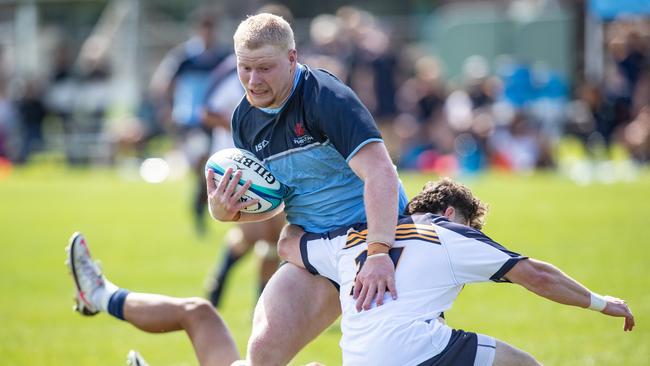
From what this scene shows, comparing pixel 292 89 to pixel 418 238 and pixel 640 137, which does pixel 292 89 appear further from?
pixel 640 137

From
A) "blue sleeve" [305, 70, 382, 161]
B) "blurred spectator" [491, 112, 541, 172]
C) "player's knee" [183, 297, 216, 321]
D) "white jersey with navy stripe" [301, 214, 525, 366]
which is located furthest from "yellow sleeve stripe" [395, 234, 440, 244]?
"blurred spectator" [491, 112, 541, 172]

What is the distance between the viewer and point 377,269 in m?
4.71

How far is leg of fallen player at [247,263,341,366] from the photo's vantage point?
5062mm

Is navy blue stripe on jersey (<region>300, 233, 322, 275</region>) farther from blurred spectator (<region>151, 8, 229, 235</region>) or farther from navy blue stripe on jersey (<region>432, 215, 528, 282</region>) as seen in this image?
blurred spectator (<region>151, 8, 229, 235</region>)

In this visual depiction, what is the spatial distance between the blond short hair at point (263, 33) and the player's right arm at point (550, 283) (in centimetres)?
152

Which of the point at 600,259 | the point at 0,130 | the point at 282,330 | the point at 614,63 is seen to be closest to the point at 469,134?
the point at 614,63

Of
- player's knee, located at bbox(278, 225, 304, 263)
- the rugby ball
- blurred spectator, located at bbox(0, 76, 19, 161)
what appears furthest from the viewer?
blurred spectator, located at bbox(0, 76, 19, 161)

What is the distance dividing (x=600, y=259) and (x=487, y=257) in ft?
20.1

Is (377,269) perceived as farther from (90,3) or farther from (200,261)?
(90,3)

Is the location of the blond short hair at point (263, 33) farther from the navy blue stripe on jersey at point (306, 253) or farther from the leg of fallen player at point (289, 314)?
the leg of fallen player at point (289, 314)

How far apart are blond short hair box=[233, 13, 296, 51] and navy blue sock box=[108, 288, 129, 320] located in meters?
1.78

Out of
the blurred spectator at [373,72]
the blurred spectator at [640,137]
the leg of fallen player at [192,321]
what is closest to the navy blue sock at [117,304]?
the leg of fallen player at [192,321]

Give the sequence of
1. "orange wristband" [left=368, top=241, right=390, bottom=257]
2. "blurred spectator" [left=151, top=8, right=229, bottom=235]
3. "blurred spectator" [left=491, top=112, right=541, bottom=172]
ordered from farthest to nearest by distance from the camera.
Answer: "blurred spectator" [left=491, top=112, right=541, bottom=172] < "blurred spectator" [left=151, top=8, right=229, bottom=235] < "orange wristband" [left=368, top=241, right=390, bottom=257]

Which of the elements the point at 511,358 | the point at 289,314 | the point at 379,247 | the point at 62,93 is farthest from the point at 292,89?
the point at 62,93
